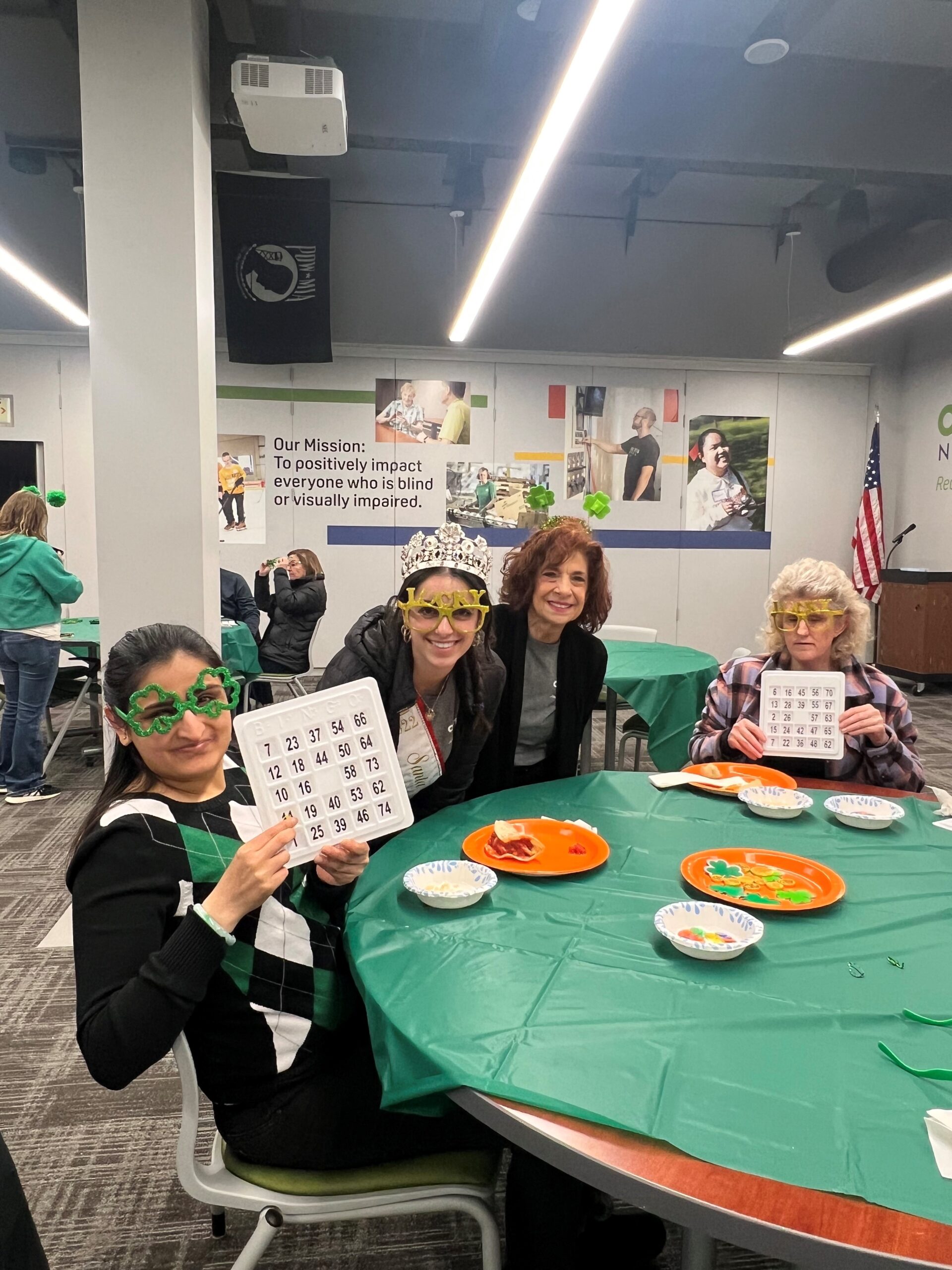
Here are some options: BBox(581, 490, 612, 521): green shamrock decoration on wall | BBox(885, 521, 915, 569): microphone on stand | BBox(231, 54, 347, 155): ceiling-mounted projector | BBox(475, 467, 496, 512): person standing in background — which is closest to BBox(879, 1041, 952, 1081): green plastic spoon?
BBox(581, 490, 612, 521): green shamrock decoration on wall

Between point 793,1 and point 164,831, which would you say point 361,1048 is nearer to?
point 164,831

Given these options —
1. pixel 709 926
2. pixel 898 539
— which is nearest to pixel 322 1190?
pixel 709 926

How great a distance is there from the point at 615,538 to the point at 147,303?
6096 mm

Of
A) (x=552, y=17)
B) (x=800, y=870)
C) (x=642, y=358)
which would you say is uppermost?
(x=552, y=17)

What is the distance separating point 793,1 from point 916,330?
4860 mm

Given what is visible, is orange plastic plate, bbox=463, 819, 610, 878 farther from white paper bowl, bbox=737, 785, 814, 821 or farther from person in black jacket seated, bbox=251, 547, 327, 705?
person in black jacket seated, bbox=251, 547, 327, 705

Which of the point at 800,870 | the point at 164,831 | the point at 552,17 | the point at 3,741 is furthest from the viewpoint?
the point at 552,17

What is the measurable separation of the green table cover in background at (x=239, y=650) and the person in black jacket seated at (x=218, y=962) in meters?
3.79

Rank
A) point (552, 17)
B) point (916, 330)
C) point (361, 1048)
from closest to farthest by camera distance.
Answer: point (361, 1048), point (552, 17), point (916, 330)

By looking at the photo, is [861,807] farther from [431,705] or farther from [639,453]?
[639,453]

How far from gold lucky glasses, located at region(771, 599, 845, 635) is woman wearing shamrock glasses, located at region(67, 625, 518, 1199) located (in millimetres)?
1567

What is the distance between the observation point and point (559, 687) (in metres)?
2.51

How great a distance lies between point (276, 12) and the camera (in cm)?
498

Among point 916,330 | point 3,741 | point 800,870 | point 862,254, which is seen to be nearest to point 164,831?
point 800,870
